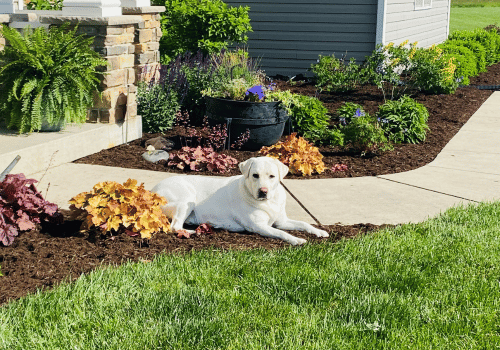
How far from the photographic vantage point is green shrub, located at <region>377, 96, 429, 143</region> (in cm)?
809

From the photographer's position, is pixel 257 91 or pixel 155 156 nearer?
pixel 155 156

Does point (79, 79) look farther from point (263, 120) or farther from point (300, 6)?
point (300, 6)

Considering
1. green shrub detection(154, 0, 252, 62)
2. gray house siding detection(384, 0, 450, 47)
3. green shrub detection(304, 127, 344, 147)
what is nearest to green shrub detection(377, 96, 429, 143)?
green shrub detection(304, 127, 344, 147)

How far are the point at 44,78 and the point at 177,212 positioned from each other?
2738 mm

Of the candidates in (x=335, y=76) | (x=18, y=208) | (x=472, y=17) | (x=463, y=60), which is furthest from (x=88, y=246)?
(x=472, y=17)

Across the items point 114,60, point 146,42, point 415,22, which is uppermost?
point 415,22

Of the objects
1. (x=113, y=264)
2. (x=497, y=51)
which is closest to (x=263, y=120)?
(x=113, y=264)

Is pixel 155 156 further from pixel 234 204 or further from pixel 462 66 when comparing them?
pixel 462 66

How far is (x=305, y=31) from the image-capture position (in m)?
13.4

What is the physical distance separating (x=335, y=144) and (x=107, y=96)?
2724mm

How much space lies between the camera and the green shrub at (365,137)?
23.7ft

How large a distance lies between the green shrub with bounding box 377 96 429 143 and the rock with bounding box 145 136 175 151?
271cm

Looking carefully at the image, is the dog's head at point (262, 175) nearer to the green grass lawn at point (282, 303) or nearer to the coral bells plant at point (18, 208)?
the green grass lawn at point (282, 303)

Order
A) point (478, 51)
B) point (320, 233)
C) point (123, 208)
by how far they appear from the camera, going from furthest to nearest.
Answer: point (478, 51), point (320, 233), point (123, 208)
